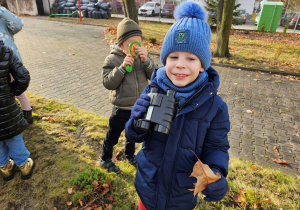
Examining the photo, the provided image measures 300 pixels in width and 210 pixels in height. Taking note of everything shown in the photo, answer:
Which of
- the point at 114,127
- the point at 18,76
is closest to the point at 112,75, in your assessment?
the point at 114,127

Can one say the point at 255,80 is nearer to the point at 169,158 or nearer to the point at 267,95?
the point at 267,95

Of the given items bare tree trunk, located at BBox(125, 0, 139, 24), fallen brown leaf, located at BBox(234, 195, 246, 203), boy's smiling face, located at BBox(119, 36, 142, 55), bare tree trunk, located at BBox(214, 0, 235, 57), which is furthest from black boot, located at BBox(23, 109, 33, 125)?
bare tree trunk, located at BBox(125, 0, 139, 24)

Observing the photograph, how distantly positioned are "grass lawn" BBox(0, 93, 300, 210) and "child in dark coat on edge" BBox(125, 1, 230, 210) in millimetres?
1208

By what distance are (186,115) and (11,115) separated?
207cm

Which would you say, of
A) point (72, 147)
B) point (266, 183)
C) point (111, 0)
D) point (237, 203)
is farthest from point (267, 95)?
point (111, 0)

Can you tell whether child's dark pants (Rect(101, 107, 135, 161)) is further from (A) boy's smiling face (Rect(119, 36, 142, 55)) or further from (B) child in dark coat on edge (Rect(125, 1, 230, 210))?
(B) child in dark coat on edge (Rect(125, 1, 230, 210))

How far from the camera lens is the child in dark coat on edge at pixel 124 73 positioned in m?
2.38

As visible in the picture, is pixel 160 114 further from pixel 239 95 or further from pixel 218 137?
pixel 239 95

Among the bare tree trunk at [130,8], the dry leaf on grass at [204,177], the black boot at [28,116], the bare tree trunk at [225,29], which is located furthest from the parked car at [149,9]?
the dry leaf on grass at [204,177]

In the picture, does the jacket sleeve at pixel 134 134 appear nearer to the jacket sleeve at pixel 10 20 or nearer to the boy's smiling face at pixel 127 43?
the boy's smiling face at pixel 127 43

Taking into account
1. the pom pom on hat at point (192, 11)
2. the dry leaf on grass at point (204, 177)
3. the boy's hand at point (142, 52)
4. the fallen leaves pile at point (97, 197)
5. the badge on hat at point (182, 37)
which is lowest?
the fallen leaves pile at point (97, 197)

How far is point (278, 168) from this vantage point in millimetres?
3395

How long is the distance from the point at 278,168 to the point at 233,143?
0.87 metres

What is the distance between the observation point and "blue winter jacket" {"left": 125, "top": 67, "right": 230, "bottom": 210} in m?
1.51
